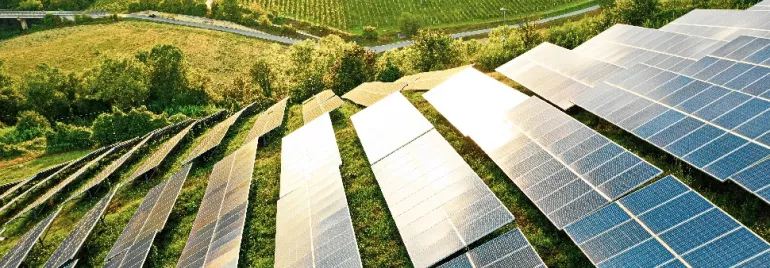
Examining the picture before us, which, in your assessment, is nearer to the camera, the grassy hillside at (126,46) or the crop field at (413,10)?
the grassy hillside at (126,46)

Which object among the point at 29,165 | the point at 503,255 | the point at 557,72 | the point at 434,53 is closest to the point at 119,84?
the point at 29,165

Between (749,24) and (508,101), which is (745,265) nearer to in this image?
(508,101)

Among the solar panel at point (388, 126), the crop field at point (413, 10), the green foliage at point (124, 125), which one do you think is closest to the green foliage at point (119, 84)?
the green foliage at point (124, 125)

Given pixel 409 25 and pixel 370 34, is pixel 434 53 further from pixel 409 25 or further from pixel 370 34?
pixel 370 34

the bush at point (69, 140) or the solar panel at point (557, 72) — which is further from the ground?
the solar panel at point (557, 72)

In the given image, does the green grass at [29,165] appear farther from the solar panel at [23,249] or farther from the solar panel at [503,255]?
the solar panel at [503,255]

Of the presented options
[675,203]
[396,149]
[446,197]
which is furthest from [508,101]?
[675,203]
